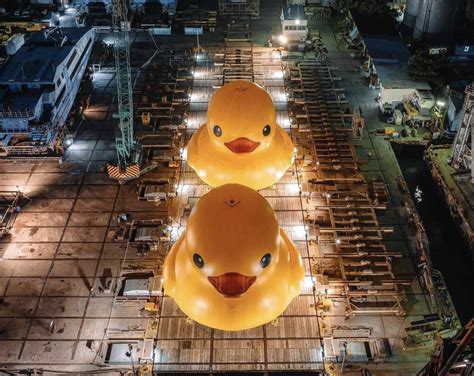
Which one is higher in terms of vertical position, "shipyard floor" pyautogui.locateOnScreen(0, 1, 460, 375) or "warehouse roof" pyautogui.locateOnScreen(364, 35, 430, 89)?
"warehouse roof" pyautogui.locateOnScreen(364, 35, 430, 89)

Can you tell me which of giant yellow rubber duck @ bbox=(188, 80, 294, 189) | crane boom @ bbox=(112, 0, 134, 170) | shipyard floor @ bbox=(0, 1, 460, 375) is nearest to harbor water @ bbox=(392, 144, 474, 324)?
shipyard floor @ bbox=(0, 1, 460, 375)

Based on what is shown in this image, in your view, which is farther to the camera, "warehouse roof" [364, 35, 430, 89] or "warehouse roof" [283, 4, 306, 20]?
"warehouse roof" [283, 4, 306, 20]

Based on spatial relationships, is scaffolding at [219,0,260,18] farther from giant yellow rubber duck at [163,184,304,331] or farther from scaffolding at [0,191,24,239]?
giant yellow rubber duck at [163,184,304,331]

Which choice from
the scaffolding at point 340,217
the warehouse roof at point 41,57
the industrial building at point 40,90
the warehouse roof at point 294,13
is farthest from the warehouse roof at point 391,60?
the warehouse roof at point 41,57

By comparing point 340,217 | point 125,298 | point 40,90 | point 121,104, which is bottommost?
point 340,217

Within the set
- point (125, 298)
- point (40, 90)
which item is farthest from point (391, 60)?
point (125, 298)

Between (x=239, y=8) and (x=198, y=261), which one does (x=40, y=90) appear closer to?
(x=198, y=261)
